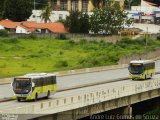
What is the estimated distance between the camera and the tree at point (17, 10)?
152m

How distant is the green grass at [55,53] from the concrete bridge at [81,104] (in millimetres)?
22437

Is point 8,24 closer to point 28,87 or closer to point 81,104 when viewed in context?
point 28,87

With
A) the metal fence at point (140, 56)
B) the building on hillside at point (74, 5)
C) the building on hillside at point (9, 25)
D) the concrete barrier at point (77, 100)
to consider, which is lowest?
the metal fence at point (140, 56)

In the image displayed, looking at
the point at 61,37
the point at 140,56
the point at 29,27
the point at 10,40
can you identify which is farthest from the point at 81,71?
the point at 29,27

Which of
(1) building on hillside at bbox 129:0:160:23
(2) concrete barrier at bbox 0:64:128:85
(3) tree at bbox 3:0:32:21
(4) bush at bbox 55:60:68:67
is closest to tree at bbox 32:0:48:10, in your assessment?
(3) tree at bbox 3:0:32:21

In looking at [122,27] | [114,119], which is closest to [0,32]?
[122,27]

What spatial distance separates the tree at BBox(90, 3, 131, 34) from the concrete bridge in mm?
79468

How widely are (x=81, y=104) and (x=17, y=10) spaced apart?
378 ft

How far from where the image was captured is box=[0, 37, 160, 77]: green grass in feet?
272

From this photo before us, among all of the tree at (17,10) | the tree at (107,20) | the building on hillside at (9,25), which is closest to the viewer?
the tree at (107,20)

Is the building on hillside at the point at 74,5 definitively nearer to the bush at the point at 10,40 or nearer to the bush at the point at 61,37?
the bush at the point at 61,37

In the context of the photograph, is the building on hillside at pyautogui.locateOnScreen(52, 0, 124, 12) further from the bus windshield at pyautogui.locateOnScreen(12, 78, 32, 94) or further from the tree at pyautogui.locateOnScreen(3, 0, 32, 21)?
the bus windshield at pyautogui.locateOnScreen(12, 78, 32, 94)

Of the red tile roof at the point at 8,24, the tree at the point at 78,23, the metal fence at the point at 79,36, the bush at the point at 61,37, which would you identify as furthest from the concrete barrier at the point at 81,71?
the red tile roof at the point at 8,24

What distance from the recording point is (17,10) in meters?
154
